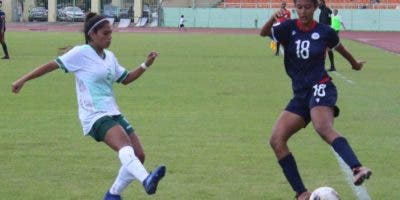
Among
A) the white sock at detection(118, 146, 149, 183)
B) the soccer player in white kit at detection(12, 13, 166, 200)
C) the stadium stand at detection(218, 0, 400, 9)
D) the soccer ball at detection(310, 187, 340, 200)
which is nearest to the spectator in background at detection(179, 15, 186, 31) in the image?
Result: the stadium stand at detection(218, 0, 400, 9)

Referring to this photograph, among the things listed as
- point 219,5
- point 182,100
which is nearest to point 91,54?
point 182,100

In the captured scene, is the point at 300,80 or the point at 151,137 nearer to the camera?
the point at 300,80

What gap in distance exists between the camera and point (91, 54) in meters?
7.61

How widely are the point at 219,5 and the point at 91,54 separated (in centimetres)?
6950

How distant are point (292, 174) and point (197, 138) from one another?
13.5 ft

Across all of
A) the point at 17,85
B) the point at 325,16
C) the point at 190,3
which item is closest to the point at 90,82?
the point at 17,85

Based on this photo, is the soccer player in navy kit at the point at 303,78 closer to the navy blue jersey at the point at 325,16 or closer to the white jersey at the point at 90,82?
the white jersey at the point at 90,82

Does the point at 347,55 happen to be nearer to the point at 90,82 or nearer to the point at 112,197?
the point at 90,82

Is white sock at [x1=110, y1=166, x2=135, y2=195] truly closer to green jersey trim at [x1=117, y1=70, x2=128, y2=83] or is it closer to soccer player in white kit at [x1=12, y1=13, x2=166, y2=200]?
soccer player in white kit at [x1=12, y1=13, x2=166, y2=200]

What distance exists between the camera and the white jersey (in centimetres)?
747

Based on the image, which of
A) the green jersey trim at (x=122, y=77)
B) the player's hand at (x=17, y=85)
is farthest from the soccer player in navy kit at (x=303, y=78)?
the player's hand at (x=17, y=85)

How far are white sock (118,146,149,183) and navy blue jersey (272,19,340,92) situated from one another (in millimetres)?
1762

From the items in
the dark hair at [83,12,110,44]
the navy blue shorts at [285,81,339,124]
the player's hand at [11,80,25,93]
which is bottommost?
the navy blue shorts at [285,81,339,124]

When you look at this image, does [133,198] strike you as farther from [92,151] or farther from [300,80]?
[92,151]
